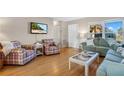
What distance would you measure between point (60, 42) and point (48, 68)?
0.41 meters

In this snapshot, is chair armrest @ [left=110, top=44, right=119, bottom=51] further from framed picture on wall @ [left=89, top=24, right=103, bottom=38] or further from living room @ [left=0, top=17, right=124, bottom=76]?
framed picture on wall @ [left=89, top=24, right=103, bottom=38]

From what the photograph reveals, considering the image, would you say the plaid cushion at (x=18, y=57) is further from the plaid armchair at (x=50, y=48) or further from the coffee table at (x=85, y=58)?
the coffee table at (x=85, y=58)

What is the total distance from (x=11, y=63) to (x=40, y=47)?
0.43m

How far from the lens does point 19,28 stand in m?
1.55

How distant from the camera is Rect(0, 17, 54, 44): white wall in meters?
1.47

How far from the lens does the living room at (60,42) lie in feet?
4.89

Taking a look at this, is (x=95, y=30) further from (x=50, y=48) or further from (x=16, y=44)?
(x=16, y=44)

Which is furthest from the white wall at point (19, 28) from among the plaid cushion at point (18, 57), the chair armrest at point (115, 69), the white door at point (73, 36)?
the chair armrest at point (115, 69)

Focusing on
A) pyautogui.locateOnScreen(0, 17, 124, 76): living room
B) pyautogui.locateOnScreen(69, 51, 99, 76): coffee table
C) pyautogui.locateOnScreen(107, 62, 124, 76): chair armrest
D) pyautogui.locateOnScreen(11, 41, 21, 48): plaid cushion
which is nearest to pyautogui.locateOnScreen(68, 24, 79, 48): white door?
pyautogui.locateOnScreen(0, 17, 124, 76): living room

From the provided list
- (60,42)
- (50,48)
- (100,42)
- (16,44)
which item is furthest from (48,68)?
(100,42)
